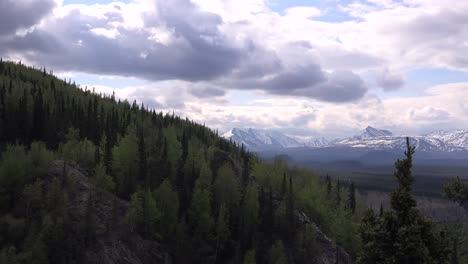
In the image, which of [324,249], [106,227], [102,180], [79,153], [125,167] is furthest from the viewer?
[324,249]

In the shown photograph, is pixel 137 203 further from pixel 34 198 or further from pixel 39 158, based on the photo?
pixel 39 158

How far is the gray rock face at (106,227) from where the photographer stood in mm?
92562

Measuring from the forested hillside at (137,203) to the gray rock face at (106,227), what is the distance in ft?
0.81

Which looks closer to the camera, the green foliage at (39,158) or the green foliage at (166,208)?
the green foliage at (166,208)

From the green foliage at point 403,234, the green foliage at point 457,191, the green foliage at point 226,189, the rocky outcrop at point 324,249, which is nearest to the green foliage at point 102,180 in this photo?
the green foliage at point 226,189

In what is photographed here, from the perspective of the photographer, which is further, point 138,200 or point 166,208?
point 166,208

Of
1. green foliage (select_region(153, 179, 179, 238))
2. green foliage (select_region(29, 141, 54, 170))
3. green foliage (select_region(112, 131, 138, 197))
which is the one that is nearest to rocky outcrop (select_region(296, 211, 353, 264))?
green foliage (select_region(153, 179, 179, 238))

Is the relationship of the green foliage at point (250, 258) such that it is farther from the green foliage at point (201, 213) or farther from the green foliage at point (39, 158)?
the green foliage at point (39, 158)

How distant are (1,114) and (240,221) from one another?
280 ft

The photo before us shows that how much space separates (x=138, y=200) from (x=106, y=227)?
9840 mm

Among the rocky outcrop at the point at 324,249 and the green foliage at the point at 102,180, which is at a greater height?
the green foliage at the point at 102,180

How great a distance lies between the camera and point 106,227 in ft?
323

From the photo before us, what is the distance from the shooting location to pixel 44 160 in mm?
109312

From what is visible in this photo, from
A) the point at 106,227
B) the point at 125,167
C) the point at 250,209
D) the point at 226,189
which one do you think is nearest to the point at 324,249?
the point at 250,209
